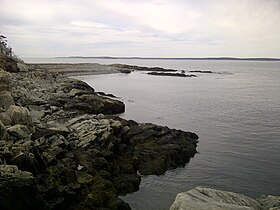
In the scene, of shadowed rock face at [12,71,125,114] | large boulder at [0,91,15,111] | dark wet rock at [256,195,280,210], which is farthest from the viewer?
shadowed rock face at [12,71,125,114]

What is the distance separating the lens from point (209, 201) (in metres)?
9.66

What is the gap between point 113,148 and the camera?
18.3m

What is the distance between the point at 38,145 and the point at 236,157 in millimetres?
11891

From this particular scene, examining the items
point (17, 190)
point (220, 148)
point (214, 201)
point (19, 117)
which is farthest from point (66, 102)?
point (214, 201)

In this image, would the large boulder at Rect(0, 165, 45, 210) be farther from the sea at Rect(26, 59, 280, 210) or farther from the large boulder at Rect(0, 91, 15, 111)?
the large boulder at Rect(0, 91, 15, 111)

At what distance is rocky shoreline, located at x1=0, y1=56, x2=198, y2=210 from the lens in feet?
39.2

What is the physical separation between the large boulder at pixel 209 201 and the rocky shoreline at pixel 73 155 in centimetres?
360

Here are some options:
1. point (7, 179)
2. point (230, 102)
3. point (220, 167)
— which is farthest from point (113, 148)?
point (230, 102)

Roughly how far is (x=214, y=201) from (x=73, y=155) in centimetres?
843

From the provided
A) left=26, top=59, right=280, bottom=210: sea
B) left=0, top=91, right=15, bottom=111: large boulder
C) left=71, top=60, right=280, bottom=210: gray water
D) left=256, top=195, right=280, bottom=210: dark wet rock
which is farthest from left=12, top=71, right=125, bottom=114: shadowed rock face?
left=256, top=195, right=280, bottom=210: dark wet rock

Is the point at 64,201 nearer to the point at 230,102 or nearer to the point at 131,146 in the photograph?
the point at 131,146

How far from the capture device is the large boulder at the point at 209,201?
355 inches

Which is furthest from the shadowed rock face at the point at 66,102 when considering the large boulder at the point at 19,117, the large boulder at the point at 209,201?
→ the large boulder at the point at 209,201

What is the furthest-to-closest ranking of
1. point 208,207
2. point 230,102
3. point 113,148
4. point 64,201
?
point 230,102 < point 113,148 < point 64,201 < point 208,207
